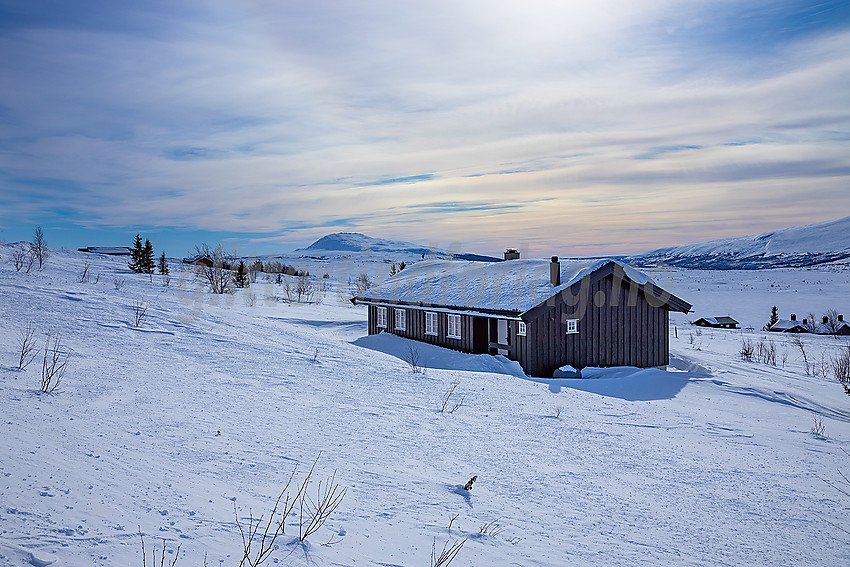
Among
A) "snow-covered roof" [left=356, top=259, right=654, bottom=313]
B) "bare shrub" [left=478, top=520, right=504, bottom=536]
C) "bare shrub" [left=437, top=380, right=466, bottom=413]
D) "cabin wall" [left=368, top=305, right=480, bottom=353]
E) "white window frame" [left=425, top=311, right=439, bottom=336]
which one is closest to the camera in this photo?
"bare shrub" [left=478, top=520, right=504, bottom=536]

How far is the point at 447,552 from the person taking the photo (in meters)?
3.91

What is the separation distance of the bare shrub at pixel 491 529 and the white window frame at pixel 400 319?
17.8m

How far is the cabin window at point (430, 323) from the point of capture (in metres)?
20.7

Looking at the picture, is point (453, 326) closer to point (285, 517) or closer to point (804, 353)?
point (285, 517)

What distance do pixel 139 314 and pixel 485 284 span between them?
12099 mm

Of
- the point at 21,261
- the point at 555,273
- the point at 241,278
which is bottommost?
the point at 555,273

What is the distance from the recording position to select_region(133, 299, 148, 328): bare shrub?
10290 mm

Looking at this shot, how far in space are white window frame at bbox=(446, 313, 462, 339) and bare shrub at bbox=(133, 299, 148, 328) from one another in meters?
11.1

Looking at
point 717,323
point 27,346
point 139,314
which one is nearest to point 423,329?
point 139,314

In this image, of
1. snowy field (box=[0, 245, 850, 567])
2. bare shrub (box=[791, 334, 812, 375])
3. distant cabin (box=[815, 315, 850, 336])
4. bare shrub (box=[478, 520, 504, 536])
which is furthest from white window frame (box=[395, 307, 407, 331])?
distant cabin (box=[815, 315, 850, 336])

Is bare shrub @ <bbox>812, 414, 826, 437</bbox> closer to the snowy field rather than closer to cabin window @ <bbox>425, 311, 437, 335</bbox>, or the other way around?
the snowy field

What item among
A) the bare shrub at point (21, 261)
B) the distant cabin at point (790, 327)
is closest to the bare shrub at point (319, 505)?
the bare shrub at point (21, 261)

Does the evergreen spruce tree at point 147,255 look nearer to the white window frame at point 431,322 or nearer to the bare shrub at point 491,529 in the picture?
the white window frame at point 431,322

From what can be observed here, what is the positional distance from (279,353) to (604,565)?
7971mm
